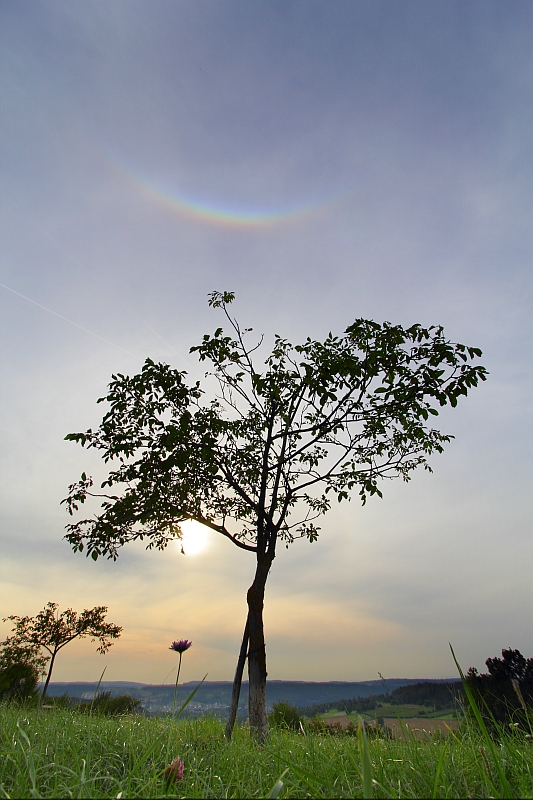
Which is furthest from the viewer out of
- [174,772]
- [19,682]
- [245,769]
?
[19,682]

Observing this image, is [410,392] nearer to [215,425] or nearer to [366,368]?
[366,368]

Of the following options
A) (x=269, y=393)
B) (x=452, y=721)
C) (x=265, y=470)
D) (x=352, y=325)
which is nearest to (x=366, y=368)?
(x=352, y=325)

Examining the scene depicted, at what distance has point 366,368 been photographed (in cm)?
843

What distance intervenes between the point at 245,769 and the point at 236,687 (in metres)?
3.74

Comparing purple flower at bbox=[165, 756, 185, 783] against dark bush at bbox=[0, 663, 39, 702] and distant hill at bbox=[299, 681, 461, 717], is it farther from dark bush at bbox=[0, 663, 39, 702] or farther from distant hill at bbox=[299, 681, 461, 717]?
dark bush at bbox=[0, 663, 39, 702]

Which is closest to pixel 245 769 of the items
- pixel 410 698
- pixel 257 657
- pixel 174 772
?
pixel 174 772

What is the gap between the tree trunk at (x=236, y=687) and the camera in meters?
6.60

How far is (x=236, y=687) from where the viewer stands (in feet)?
23.6

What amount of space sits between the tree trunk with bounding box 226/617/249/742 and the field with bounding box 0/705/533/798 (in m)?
1.89

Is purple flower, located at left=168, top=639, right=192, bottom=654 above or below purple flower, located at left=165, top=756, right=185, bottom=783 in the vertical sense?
above

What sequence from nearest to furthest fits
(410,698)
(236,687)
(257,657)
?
(410,698)
(236,687)
(257,657)

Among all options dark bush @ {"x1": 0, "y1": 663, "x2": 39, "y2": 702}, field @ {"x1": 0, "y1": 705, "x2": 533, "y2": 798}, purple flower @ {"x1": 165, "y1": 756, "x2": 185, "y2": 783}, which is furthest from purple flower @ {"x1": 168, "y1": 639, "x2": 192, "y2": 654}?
dark bush @ {"x1": 0, "y1": 663, "x2": 39, "y2": 702}

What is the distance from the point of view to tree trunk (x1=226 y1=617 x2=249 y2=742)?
6.60 m

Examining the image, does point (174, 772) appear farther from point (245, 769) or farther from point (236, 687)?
point (236, 687)
